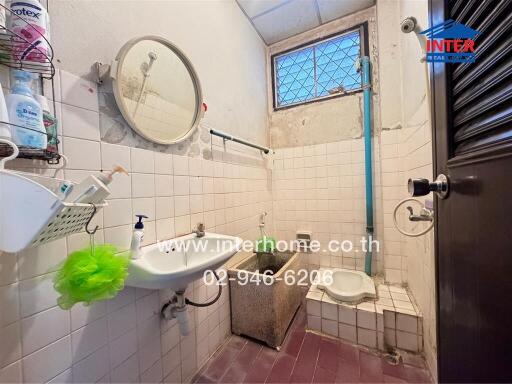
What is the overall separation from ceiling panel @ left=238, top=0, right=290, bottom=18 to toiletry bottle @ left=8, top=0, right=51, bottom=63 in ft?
5.40

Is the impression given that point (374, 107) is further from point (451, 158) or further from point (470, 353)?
point (470, 353)

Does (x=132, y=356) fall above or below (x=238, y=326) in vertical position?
→ above

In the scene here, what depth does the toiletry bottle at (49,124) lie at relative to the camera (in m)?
0.59

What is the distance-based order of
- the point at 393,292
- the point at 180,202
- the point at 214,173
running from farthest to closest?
the point at 393,292 → the point at 214,173 → the point at 180,202

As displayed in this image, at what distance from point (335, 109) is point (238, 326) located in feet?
6.60

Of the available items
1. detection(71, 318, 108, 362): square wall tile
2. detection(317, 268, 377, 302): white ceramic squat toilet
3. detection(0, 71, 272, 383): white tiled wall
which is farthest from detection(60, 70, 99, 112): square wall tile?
detection(317, 268, 377, 302): white ceramic squat toilet

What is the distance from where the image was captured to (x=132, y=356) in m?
0.86

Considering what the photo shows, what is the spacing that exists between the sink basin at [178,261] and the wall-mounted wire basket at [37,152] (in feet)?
1.37

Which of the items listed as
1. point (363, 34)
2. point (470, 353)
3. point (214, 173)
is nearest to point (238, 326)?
point (214, 173)

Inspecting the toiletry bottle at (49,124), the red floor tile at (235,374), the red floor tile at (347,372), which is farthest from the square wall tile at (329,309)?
the toiletry bottle at (49,124)

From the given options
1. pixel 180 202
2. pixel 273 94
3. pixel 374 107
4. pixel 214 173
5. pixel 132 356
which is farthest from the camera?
pixel 273 94

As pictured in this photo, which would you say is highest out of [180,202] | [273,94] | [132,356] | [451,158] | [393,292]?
[273,94]

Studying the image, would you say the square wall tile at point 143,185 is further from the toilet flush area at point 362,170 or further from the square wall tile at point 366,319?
the square wall tile at point 366,319

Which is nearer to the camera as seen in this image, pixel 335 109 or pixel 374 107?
pixel 374 107
